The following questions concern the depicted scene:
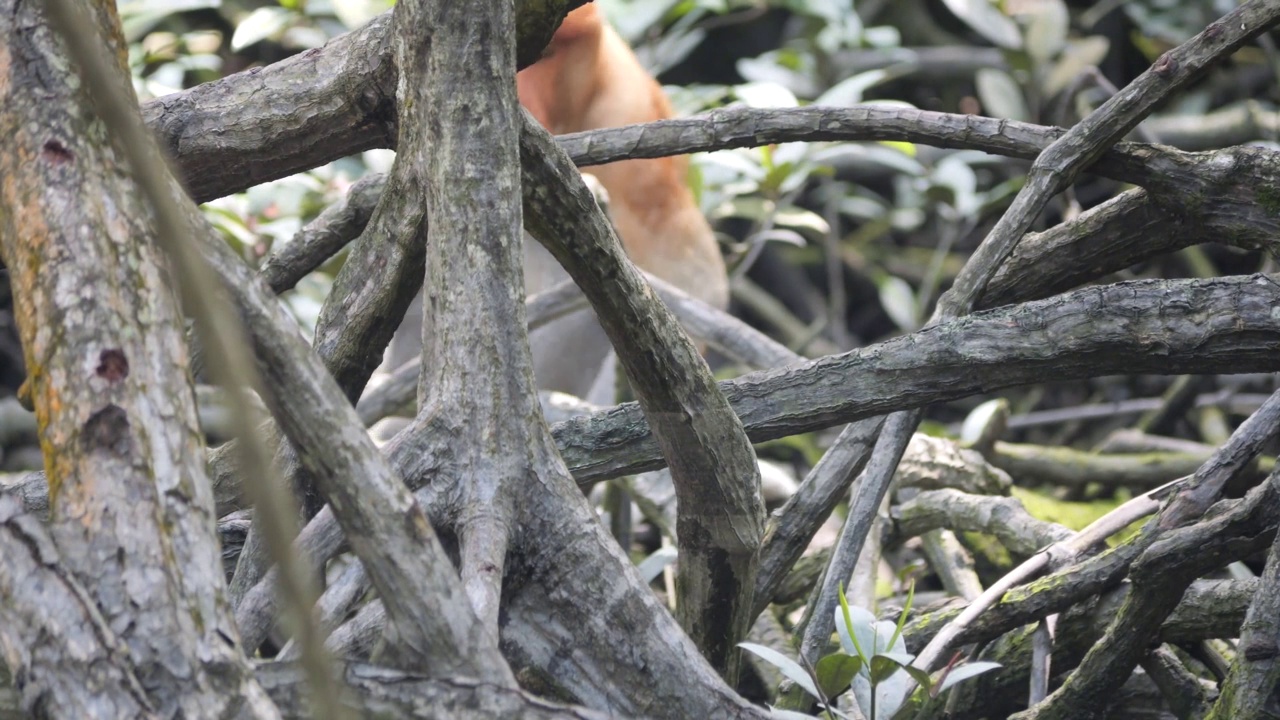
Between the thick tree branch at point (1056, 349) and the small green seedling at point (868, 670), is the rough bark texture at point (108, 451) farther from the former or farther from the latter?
the thick tree branch at point (1056, 349)

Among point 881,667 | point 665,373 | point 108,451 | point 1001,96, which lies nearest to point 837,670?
point 881,667

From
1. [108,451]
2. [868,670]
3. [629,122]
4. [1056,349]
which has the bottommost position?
[868,670]

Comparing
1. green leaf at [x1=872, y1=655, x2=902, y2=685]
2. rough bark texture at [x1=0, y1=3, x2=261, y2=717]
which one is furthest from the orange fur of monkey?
rough bark texture at [x1=0, y1=3, x2=261, y2=717]

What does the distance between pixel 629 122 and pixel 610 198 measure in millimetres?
216

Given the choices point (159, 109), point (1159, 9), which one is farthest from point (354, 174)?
point (1159, 9)

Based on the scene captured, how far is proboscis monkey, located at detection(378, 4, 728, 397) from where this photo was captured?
313 cm

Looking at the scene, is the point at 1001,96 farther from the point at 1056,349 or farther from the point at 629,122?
the point at 1056,349

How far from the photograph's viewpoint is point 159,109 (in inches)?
49.8

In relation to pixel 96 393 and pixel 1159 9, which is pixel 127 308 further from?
pixel 1159 9

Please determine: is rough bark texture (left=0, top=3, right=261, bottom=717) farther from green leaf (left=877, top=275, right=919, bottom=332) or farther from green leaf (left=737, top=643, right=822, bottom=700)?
green leaf (left=877, top=275, right=919, bottom=332)

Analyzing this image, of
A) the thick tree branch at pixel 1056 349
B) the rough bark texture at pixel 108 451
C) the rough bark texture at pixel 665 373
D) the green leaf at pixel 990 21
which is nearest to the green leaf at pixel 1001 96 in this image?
A: the green leaf at pixel 990 21

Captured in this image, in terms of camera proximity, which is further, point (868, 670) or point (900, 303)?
point (900, 303)

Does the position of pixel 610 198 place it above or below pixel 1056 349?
above

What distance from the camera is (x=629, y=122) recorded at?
313cm
